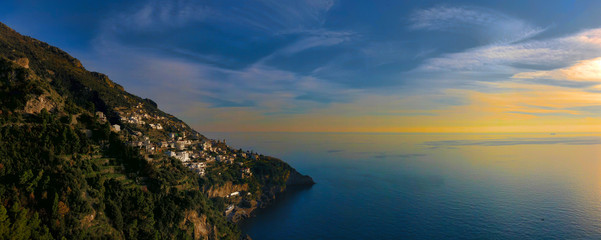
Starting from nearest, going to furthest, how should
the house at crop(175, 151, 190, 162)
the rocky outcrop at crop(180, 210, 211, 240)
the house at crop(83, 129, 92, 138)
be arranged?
the house at crop(83, 129, 92, 138) < the rocky outcrop at crop(180, 210, 211, 240) < the house at crop(175, 151, 190, 162)

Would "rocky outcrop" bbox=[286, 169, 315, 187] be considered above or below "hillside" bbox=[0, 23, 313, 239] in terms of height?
below

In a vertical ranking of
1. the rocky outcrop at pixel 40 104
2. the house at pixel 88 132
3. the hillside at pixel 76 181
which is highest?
the rocky outcrop at pixel 40 104

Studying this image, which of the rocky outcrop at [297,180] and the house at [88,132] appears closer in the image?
the house at [88,132]

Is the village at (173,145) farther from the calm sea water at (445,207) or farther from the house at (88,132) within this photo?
the house at (88,132)

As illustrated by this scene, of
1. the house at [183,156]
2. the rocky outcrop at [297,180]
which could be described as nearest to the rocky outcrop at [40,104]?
the house at [183,156]

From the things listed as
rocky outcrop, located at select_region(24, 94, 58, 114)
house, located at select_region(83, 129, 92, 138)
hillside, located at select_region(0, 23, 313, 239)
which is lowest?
hillside, located at select_region(0, 23, 313, 239)

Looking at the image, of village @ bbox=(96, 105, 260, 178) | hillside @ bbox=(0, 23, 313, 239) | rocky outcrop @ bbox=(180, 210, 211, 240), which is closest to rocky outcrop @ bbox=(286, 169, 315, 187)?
village @ bbox=(96, 105, 260, 178)

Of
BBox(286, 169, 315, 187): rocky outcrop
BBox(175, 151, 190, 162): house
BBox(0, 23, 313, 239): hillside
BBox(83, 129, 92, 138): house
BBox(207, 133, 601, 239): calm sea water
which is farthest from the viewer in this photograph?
BBox(286, 169, 315, 187): rocky outcrop

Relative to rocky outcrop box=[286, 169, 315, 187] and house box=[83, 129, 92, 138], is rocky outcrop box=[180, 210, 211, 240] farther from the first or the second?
rocky outcrop box=[286, 169, 315, 187]

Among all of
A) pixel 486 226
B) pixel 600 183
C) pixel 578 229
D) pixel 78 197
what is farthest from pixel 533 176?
pixel 78 197

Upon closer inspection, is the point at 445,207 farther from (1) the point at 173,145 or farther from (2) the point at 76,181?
(1) the point at 173,145

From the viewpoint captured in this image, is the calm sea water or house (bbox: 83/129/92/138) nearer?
house (bbox: 83/129/92/138)

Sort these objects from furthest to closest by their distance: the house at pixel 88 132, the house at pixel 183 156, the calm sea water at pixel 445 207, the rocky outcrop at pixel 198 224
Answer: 1. the house at pixel 183 156
2. the calm sea water at pixel 445 207
3. the rocky outcrop at pixel 198 224
4. the house at pixel 88 132
